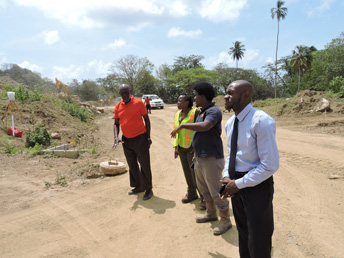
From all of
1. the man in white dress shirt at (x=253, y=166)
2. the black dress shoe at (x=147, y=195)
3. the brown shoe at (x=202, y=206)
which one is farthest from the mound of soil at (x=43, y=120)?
the man in white dress shirt at (x=253, y=166)

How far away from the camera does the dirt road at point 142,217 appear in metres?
2.99

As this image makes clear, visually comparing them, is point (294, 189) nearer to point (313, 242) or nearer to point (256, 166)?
point (313, 242)

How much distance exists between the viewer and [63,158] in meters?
7.47

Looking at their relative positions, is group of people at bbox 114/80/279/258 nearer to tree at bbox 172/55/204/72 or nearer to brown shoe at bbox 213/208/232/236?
brown shoe at bbox 213/208/232/236

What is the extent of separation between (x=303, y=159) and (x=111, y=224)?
5.40m

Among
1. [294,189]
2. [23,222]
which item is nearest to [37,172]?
[23,222]

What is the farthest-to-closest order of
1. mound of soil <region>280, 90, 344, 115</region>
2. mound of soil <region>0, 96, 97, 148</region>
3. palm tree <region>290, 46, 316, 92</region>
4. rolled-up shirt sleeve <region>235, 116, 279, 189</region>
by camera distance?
palm tree <region>290, 46, 316, 92</region> → mound of soil <region>280, 90, 344, 115</region> → mound of soil <region>0, 96, 97, 148</region> → rolled-up shirt sleeve <region>235, 116, 279, 189</region>

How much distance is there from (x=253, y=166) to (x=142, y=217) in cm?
248

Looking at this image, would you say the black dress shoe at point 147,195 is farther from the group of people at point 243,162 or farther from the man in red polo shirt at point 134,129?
the group of people at point 243,162

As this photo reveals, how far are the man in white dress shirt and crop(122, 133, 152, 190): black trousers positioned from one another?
259 centimetres

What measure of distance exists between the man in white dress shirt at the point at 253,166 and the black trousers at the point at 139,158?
2.59 m

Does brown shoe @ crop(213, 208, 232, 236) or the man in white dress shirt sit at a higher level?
the man in white dress shirt

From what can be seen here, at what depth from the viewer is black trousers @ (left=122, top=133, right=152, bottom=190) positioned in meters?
4.35

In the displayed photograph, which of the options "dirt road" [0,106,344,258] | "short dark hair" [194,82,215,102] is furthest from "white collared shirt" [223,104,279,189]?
"dirt road" [0,106,344,258]
